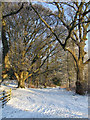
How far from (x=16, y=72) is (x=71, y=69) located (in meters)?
13.1

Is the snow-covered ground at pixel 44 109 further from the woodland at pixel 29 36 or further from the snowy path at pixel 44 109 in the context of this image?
the woodland at pixel 29 36

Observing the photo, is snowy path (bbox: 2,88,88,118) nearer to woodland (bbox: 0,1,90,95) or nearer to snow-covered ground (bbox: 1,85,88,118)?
snow-covered ground (bbox: 1,85,88,118)

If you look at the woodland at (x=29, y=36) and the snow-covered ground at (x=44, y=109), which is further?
the woodland at (x=29, y=36)

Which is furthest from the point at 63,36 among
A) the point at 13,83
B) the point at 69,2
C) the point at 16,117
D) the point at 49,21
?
the point at 16,117

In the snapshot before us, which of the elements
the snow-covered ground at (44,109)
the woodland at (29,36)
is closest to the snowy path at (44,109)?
the snow-covered ground at (44,109)


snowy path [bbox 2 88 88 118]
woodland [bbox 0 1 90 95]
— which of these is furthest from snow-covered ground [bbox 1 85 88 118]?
woodland [bbox 0 1 90 95]

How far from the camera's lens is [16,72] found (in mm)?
16766

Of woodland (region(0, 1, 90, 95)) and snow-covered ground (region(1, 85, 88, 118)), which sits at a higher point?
woodland (region(0, 1, 90, 95))

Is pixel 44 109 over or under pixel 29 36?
under

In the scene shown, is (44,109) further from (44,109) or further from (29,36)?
(29,36)

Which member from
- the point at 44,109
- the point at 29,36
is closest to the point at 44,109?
the point at 44,109

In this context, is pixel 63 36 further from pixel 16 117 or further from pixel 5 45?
pixel 16 117

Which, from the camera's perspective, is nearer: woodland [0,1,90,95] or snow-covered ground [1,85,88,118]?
snow-covered ground [1,85,88,118]

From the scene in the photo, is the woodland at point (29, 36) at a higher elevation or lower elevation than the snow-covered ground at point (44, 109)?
higher
